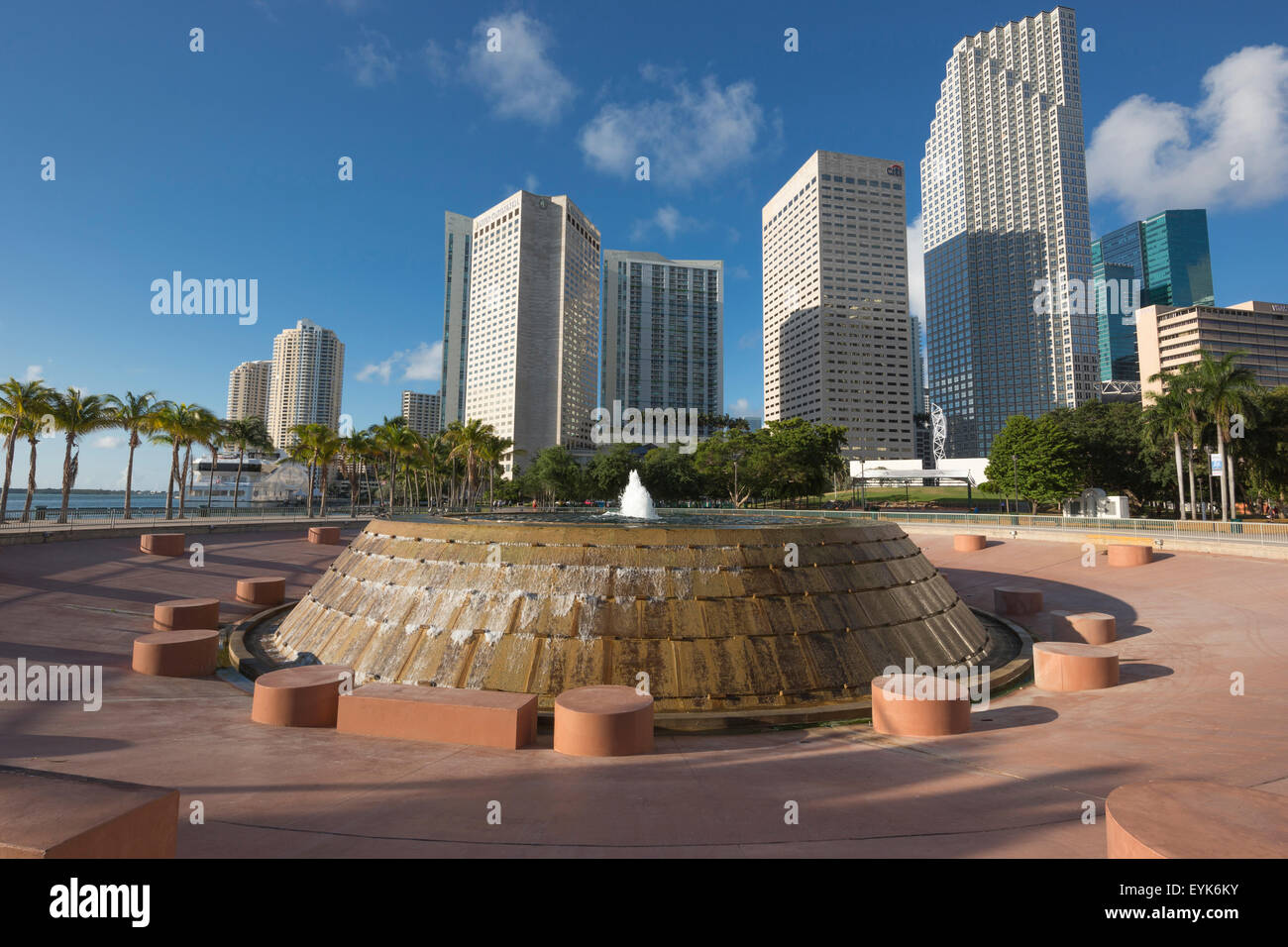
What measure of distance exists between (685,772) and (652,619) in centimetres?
Result: 418

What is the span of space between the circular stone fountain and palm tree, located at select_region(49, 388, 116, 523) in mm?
39136

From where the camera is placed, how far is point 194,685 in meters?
13.0

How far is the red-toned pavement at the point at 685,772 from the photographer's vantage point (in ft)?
21.2

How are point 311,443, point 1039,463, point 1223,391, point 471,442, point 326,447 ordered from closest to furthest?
1. point 1223,391
2. point 311,443
3. point 326,447
4. point 1039,463
5. point 471,442

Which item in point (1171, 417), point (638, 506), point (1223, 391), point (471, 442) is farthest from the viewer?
point (471, 442)

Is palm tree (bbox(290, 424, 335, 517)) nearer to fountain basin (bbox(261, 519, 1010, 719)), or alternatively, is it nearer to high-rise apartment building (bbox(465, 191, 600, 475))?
fountain basin (bbox(261, 519, 1010, 719))

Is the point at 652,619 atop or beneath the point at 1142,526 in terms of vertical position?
beneath

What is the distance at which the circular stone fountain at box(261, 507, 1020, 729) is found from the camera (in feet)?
39.5

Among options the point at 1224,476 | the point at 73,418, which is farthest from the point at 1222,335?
the point at 73,418

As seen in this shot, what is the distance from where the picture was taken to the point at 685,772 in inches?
346

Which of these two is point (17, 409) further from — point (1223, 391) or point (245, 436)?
point (1223, 391)

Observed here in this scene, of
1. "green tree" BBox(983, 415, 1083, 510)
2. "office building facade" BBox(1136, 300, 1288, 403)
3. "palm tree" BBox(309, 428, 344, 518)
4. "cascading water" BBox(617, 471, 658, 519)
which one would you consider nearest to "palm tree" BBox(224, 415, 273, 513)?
"palm tree" BBox(309, 428, 344, 518)

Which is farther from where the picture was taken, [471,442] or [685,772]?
[471,442]
